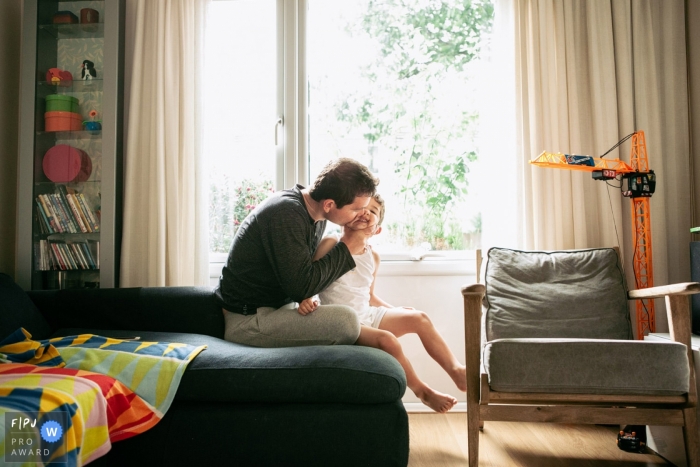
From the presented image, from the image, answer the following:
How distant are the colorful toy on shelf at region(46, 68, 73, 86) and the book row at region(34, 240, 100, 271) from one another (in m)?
0.85

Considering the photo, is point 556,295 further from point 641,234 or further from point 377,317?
point 377,317

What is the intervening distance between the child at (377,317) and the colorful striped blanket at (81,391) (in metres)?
0.58

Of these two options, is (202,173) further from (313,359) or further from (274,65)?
(313,359)

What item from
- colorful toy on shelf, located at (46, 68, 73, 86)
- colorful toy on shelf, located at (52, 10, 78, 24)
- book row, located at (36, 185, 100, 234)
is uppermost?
colorful toy on shelf, located at (52, 10, 78, 24)

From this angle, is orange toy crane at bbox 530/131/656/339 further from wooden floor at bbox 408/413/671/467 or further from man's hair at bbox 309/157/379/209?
man's hair at bbox 309/157/379/209

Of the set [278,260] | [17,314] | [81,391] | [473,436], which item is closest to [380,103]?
[278,260]

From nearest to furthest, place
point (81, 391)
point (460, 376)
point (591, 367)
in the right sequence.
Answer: point (81, 391) → point (591, 367) → point (460, 376)

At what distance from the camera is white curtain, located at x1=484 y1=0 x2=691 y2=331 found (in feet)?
9.62

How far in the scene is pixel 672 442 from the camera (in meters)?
2.16

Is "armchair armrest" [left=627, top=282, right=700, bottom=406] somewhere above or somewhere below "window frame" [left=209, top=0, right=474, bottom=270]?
below

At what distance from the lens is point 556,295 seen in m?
2.57

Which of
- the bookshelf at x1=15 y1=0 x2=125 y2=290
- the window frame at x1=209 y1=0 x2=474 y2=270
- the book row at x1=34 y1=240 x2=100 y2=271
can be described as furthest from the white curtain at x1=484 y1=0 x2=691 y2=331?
the book row at x1=34 y1=240 x2=100 y2=271

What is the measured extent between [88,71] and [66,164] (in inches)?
20.1

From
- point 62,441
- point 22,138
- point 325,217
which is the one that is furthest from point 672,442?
point 22,138
